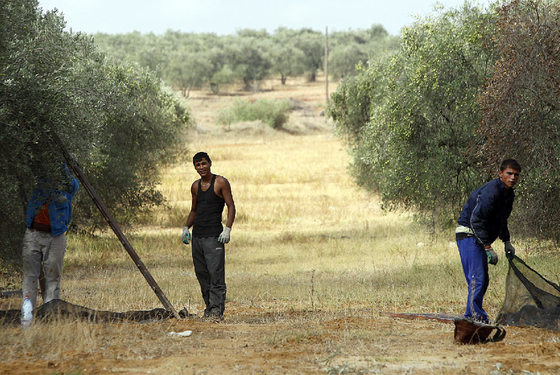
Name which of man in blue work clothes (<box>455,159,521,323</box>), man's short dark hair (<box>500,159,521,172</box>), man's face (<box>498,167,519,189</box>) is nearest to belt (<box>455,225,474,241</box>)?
man in blue work clothes (<box>455,159,521,323</box>)

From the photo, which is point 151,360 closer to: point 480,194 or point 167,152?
point 480,194

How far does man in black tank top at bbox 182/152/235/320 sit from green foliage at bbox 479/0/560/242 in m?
4.54

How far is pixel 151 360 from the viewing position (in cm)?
626

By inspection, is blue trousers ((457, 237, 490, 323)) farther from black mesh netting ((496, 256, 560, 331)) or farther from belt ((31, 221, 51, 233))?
belt ((31, 221, 51, 233))

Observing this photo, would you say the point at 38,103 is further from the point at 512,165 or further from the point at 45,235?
the point at 512,165

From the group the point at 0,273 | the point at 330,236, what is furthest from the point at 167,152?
the point at 0,273

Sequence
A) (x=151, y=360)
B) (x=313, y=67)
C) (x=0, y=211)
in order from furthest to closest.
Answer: (x=313, y=67) → (x=0, y=211) → (x=151, y=360)

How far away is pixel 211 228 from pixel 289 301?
10.1 ft

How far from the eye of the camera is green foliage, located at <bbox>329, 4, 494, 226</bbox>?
14055 mm

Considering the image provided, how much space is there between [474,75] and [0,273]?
9228 mm

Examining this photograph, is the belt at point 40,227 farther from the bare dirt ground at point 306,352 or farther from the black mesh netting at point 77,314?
the bare dirt ground at point 306,352

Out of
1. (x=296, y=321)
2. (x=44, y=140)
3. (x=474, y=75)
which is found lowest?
(x=296, y=321)

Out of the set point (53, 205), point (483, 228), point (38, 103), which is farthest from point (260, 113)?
point (483, 228)

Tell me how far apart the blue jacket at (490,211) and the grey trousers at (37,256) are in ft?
14.6
